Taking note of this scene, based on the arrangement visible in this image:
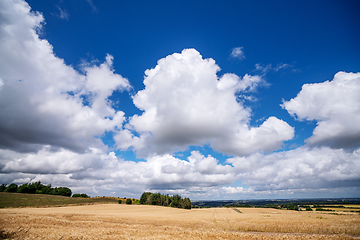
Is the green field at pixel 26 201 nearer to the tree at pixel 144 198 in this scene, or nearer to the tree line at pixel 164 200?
the tree line at pixel 164 200

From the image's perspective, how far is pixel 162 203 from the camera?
575 ft

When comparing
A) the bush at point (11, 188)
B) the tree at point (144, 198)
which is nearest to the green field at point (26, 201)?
the bush at point (11, 188)

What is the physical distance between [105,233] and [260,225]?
3146 cm

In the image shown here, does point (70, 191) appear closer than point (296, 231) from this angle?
No

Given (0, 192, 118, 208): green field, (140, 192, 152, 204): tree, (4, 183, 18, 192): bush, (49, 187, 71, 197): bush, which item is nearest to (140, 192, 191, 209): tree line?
(140, 192, 152, 204): tree

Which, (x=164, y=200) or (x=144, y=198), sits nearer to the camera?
(x=164, y=200)

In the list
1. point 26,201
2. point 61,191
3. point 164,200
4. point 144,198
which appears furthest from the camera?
point 144,198

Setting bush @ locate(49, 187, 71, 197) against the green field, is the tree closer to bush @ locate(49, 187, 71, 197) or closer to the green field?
bush @ locate(49, 187, 71, 197)

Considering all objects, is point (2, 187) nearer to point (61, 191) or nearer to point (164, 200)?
point (61, 191)

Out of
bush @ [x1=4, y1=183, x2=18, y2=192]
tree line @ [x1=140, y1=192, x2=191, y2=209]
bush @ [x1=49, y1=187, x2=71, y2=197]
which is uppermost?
bush @ [x1=4, y1=183, x2=18, y2=192]

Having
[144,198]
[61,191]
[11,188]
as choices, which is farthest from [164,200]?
[11,188]

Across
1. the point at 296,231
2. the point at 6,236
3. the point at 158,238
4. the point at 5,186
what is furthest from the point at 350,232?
the point at 5,186

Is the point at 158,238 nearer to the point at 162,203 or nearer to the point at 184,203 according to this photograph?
the point at 184,203

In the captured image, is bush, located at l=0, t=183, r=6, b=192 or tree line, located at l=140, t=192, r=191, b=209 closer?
bush, located at l=0, t=183, r=6, b=192
